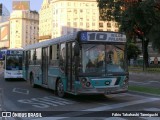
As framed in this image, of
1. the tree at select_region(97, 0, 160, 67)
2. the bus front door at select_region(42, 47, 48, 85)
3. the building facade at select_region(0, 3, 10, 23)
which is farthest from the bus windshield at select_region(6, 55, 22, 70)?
the building facade at select_region(0, 3, 10, 23)

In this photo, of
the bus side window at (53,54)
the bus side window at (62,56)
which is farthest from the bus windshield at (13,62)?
the bus side window at (62,56)

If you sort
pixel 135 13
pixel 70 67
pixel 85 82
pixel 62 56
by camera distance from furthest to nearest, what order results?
pixel 135 13
pixel 62 56
pixel 70 67
pixel 85 82

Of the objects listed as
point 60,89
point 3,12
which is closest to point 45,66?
point 60,89

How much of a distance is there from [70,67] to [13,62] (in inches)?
694

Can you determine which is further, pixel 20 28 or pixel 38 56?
pixel 20 28

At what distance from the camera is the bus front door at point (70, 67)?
52.3 ft

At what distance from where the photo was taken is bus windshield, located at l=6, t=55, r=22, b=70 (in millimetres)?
32969

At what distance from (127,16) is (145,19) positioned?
388 cm

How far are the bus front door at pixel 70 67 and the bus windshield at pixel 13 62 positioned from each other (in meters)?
16.8

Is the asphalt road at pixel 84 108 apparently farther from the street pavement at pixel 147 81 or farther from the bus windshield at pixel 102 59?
the street pavement at pixel 147 81

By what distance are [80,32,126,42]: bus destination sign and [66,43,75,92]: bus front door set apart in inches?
36.5

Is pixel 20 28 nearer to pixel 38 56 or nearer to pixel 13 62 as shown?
pixel 13 62

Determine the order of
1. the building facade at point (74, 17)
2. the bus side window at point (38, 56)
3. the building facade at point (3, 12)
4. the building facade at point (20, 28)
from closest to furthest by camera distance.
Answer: the bus side window at point (38, 56)
the building facade at point (3, 12)
the building facade at point (74, 17)
the building facade at point (20, 28)

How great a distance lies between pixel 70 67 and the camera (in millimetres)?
16250
